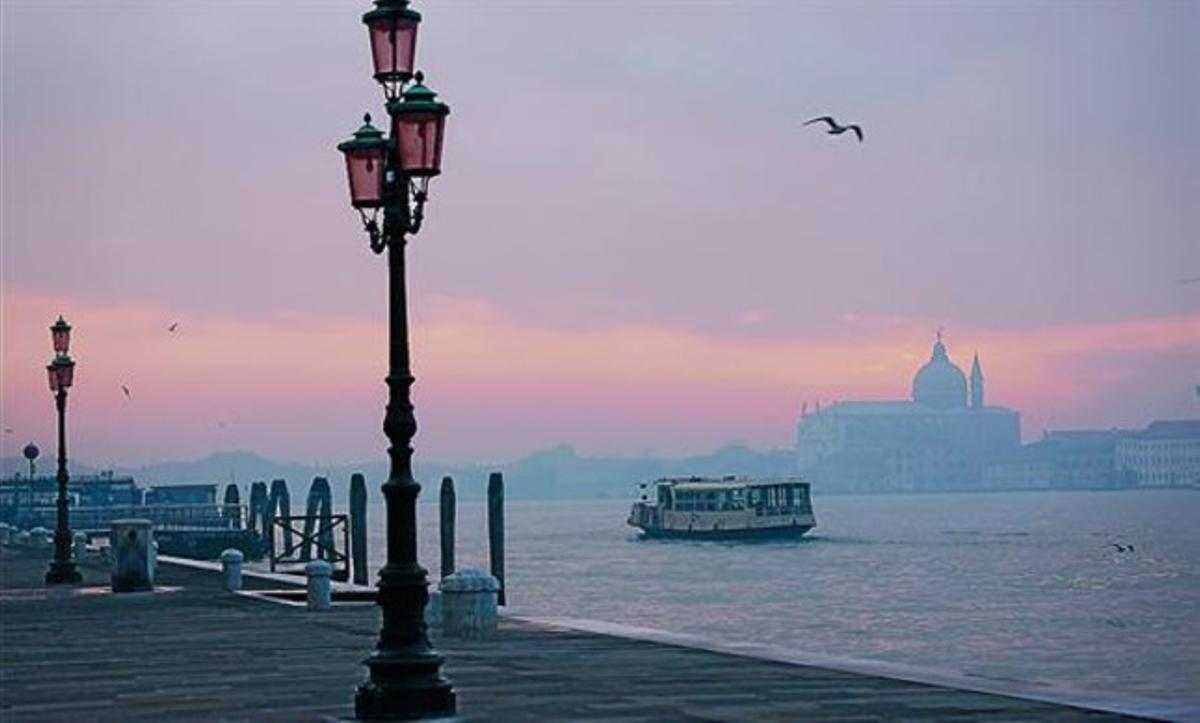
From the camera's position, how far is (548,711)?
768 inches

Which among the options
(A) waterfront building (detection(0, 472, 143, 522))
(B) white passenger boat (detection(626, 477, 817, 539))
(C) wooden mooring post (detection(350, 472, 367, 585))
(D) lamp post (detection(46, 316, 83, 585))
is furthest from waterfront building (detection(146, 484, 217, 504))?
(D) lamp post (detection(46, 316, 83, 585))

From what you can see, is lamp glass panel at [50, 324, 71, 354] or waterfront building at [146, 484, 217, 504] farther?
waterfront building at [146, 484, 217, 504]

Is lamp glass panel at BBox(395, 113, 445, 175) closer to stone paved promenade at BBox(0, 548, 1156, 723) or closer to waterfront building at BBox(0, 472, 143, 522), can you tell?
stone paved promenade at BBox(0, 548, 1156, 723)

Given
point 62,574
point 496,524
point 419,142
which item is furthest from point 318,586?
point 496,524

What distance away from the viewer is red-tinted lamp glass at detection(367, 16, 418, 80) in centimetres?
1844

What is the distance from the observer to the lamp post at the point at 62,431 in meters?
48.8

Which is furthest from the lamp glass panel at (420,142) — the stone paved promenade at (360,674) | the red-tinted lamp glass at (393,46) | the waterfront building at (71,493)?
the waterfront building at (71,493)

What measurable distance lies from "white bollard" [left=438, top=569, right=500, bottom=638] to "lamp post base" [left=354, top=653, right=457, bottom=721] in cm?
1140

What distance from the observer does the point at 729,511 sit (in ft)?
510

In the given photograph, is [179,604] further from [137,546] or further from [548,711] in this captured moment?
[548,711]

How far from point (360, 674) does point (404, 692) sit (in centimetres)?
599

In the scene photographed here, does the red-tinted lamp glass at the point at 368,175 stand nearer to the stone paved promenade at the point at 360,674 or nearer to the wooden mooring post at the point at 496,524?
the stone paved promenade at the point at 360,674

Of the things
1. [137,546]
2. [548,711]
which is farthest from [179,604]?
[548,711]

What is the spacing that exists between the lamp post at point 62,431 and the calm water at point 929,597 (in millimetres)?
16374
